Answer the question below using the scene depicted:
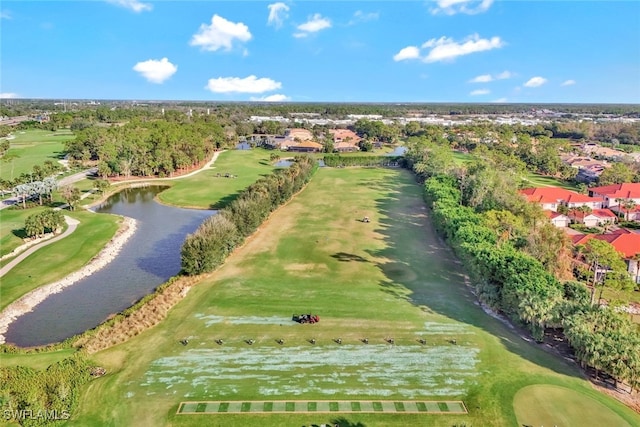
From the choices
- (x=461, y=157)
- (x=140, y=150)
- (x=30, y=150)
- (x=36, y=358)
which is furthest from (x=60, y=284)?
(x=461, y=157)

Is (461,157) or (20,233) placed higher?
(461,157)

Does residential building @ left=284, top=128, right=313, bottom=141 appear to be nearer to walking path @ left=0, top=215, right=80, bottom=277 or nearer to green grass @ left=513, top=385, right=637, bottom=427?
walking path @ left=0, top=215, right=80, bottom=277

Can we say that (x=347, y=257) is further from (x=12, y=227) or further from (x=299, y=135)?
(x=299, y=135)

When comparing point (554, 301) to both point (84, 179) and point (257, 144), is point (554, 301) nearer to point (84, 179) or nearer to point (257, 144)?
point (84, 179)

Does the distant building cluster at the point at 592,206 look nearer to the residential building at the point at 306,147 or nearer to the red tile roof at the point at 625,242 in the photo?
the red tile roof at the point at 625,242

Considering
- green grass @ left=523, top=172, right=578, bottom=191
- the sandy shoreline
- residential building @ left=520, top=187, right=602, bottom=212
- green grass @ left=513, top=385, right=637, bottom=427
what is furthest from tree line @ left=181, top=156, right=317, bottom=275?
green grass @ left=523, top=172, right=578, bottom=191

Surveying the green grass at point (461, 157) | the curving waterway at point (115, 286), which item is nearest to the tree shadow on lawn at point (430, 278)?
the curving waterway at point (115, 286)

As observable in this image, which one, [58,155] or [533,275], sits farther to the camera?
[58,155]

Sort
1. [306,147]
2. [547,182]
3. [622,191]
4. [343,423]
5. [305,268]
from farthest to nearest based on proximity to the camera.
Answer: [306,147], [547,182], [622,191], [305,268], [343,423]
